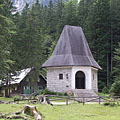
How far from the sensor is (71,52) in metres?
27.0

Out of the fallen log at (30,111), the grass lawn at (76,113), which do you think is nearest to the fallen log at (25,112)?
the fallen log at (30,111)

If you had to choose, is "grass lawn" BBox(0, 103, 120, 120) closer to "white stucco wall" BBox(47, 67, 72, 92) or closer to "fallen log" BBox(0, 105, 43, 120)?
"fallen log" BBox(0, 105, 43, 120)

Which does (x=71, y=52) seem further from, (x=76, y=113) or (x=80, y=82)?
(x=76, y=113)

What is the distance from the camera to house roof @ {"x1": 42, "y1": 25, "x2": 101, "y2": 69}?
86.4ft

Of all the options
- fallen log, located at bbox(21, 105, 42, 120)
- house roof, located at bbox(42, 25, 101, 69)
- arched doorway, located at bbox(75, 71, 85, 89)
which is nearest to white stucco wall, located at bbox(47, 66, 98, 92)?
house roof, located at bbox(42, 25, 101, 69)

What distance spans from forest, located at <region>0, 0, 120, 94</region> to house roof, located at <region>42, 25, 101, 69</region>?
12.8 feet

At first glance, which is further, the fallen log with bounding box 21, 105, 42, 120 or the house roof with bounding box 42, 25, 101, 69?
the house roof with bounding box 42, 25, 101, 69

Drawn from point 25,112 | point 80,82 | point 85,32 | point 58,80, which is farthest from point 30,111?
point 85,32

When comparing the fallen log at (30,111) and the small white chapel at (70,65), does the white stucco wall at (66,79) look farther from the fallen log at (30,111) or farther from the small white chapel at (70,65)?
the fallen log at (30,111)

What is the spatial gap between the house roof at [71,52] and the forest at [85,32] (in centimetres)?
Answer: 392

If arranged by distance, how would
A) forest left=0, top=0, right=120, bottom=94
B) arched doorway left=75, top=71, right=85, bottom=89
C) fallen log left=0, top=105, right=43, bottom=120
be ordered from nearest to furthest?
fallen log left=0, top=105, right=43, bottom=120, arched doorway left=75, top=71, right=85, bottom=89, forest left=0, top=0, right=120, bottom=94

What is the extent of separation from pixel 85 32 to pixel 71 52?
50.7 feet

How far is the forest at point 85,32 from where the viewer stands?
107ft

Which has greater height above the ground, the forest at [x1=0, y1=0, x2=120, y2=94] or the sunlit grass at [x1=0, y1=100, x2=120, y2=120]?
the forest at [x1=0, y1=0, x2=120, y2=94]
